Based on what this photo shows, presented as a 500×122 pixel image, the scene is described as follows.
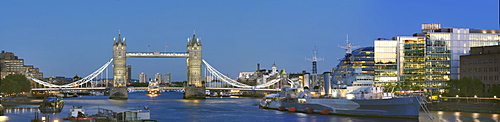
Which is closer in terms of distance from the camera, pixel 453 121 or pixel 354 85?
pixel 453 121

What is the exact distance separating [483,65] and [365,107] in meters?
32.1

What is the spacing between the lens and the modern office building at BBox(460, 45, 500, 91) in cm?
7805

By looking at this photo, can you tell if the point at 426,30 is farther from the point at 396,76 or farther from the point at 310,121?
the point at 310,121

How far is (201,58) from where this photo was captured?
130375 millimetres

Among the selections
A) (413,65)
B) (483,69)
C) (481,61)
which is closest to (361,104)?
(483,69)

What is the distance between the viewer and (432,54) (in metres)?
90.6

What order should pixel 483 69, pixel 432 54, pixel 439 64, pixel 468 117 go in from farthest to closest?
pixel 432 54
pixel 439 64
pixel 483 69
pixel 468 117

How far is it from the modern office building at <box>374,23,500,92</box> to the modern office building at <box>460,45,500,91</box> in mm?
3998

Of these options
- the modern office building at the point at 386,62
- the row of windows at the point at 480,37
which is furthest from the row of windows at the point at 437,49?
the modern office building at the point at 386,62

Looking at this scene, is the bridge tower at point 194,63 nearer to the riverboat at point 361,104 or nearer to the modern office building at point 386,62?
the modern office building at point 386,62

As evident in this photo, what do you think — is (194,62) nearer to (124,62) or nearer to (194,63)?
(194,63)

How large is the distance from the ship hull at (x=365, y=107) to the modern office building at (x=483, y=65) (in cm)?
2728

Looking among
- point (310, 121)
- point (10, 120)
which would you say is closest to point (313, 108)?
point (310, 121)

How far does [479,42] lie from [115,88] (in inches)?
2546
